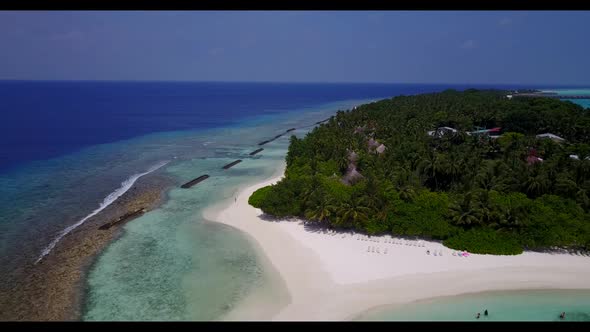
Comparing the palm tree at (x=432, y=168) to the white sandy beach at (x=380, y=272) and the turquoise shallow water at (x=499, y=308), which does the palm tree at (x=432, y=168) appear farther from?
the turquoise shallow water at (x=499, y=308)

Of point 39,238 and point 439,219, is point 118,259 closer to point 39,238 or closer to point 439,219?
point 39,238

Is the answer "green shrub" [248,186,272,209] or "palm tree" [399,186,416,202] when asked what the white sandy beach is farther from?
"green shrub" [248,186,272,209]

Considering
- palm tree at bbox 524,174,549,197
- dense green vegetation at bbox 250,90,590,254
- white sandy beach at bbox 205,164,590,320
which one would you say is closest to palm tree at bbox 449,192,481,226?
dense green vegetation at bbox 250,90,590,254

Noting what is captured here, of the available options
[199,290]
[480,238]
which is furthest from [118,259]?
[480,238]

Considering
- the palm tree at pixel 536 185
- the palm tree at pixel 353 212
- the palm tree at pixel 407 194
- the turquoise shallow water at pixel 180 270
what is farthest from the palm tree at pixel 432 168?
the turquoise shallow water at pixel 180 270

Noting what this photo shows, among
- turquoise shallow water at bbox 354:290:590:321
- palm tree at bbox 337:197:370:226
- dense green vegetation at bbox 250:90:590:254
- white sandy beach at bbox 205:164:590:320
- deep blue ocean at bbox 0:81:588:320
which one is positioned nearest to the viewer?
turquoise shallow water at bbox 354:290:590:321
